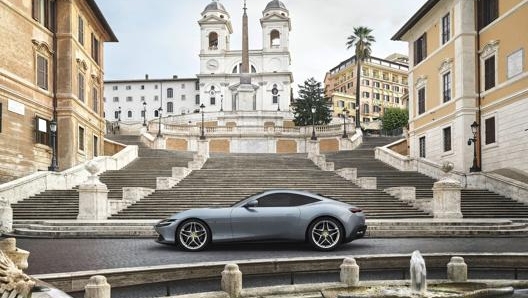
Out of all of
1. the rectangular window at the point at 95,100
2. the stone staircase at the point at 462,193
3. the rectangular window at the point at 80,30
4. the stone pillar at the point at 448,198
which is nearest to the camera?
the stone pillar at the point at 448,198

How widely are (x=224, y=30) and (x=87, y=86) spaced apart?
77.9 meters

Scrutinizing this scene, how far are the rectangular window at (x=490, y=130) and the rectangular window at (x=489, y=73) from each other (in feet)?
5.92

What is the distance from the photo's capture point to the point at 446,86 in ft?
107

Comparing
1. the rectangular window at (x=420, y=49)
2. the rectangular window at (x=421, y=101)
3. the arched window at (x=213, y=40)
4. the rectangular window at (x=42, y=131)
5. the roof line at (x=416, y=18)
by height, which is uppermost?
the arched window at (x=213, y=40)

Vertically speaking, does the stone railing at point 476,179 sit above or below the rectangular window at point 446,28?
below

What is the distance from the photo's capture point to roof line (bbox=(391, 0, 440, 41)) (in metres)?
33.6

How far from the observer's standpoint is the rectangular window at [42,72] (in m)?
29.1

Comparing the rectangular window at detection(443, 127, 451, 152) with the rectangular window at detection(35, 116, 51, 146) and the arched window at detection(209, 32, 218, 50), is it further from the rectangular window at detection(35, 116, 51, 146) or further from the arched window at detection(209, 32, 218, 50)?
the arched window at detection(209, 32, 218, 50)

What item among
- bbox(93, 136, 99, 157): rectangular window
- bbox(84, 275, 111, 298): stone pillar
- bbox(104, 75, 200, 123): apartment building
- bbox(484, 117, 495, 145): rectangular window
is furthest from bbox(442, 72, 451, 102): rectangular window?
bbox(104, 75, 200, 123): apartment building

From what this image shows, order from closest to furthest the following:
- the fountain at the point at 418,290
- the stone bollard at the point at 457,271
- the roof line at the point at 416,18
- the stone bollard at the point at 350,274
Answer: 1. the fountain at the point at 418,290
2. the stone bollard at the point at 350,274
3. the stone bollard at the point at 457,271
4. the roof line at the point at 416,18

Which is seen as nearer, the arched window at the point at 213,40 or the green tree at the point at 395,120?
Result: the green tree at the point at 395,120

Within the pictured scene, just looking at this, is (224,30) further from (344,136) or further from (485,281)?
(485,281)

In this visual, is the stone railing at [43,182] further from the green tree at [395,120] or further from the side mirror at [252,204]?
the green tree at [395,120]

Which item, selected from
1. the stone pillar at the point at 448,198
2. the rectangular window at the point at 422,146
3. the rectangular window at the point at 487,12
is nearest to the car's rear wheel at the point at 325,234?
the stone pillar at the point at 448,198
